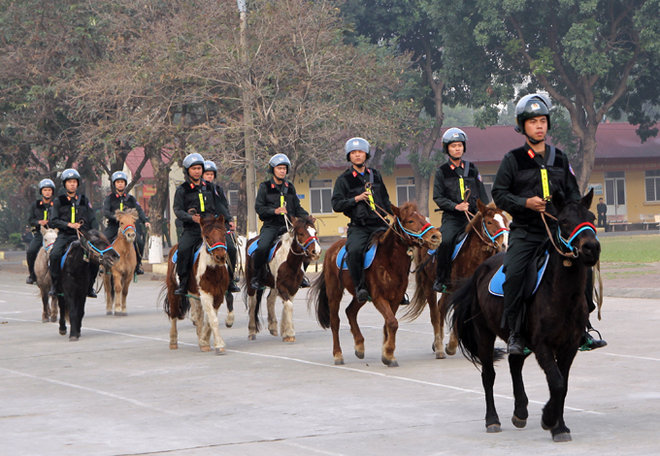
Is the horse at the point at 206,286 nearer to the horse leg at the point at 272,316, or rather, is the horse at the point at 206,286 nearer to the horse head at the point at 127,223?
the horse leg at the point at 272,316

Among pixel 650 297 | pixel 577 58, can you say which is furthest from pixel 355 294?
pixel 577 58

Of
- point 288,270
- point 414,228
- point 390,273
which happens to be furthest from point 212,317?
point 414,228

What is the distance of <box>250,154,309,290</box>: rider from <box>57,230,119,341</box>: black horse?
2.59 m

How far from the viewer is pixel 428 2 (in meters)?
45.4

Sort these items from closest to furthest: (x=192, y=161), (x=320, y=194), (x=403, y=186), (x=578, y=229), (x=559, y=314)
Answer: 1. (x=578, y=229)
2. (x=559, y=314)
3. (x=192, y=161)
4. (x=320, y=194)
5. (x=403, y=186)

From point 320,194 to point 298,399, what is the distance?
44470 millimetres

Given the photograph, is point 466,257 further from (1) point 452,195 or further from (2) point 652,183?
(2) point 652,183

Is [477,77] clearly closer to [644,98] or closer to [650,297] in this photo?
[644,98]

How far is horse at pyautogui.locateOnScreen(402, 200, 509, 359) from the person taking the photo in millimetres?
10758

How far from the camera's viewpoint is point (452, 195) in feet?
38.9

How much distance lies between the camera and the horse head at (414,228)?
10672 millimetres

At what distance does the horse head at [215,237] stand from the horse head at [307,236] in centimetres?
127

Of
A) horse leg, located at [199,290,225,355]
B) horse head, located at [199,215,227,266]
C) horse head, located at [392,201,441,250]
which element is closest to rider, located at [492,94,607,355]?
horse head, located at [392,201,441,250]

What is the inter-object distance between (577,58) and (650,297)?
26110 millimetres
